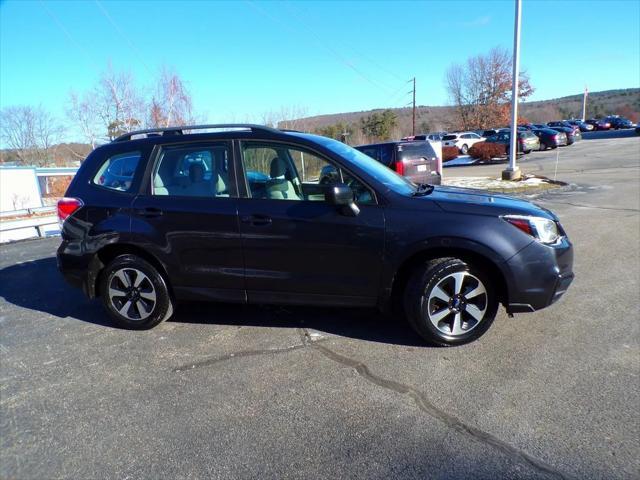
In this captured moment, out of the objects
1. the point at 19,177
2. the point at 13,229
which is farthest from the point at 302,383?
the point at 19,177

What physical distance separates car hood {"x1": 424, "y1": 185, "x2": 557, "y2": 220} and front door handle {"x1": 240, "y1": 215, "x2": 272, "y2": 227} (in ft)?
4.66

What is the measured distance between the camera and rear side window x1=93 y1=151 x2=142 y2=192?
421cm

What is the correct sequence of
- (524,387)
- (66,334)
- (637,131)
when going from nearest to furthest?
(524,387) < (66,334) < (637,131)

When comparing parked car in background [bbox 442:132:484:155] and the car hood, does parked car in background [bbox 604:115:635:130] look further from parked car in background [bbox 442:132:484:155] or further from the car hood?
the car hood

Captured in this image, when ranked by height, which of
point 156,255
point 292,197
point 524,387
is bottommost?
point 524,387

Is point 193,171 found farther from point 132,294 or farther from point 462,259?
point 462,259

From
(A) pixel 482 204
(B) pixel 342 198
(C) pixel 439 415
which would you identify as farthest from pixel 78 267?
(A) pixel 482 204

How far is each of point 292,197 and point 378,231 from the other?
86 cm

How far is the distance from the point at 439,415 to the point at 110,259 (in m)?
3.36

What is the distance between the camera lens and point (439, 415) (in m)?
2.83

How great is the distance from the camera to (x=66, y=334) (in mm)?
4332

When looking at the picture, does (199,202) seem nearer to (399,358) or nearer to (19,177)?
(399,358)

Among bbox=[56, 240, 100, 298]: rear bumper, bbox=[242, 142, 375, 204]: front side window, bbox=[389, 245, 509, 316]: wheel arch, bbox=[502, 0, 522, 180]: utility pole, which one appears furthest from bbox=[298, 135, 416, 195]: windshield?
bbox=[502, 0, 522, 180]: utility pole

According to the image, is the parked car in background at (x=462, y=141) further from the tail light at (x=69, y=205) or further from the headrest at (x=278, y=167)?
the tail light at (x=69, y=205)
